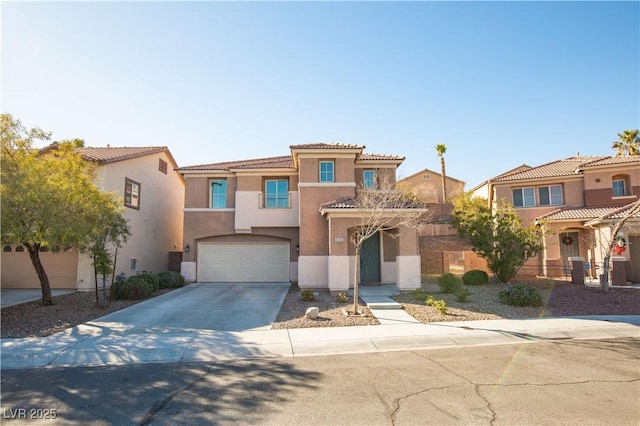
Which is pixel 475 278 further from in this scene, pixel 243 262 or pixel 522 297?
pixel 243 262

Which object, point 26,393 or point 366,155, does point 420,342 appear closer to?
point 26,393

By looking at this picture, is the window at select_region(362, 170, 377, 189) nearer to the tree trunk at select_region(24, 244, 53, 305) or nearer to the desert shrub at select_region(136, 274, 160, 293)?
the desert shrub at select_region(136, 274, 160, 293)

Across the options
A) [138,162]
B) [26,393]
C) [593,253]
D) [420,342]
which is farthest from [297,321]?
[593,253]

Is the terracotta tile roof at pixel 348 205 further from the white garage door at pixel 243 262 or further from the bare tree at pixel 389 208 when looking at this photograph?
the white garage door at pixel 243 262

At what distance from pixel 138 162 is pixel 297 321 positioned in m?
14.2

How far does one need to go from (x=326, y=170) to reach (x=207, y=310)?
8.79 metres

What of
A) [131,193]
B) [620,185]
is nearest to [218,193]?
[131,193]

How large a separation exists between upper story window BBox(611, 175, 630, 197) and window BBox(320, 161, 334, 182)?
17.2 meters

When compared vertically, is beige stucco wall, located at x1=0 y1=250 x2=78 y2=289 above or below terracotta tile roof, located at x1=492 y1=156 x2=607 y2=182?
below

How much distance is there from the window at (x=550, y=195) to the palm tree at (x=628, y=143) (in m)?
13.2

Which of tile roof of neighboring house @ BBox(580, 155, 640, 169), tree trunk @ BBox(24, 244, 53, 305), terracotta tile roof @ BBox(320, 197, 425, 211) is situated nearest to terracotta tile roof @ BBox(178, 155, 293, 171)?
terracotta tile roof @ BBox(320, 197, 425, 211)

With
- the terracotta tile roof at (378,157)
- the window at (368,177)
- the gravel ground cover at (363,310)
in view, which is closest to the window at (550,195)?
the gravel ground cover at (363,310)

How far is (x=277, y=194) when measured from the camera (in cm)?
2027

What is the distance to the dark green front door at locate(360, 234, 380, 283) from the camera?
17953 mm
